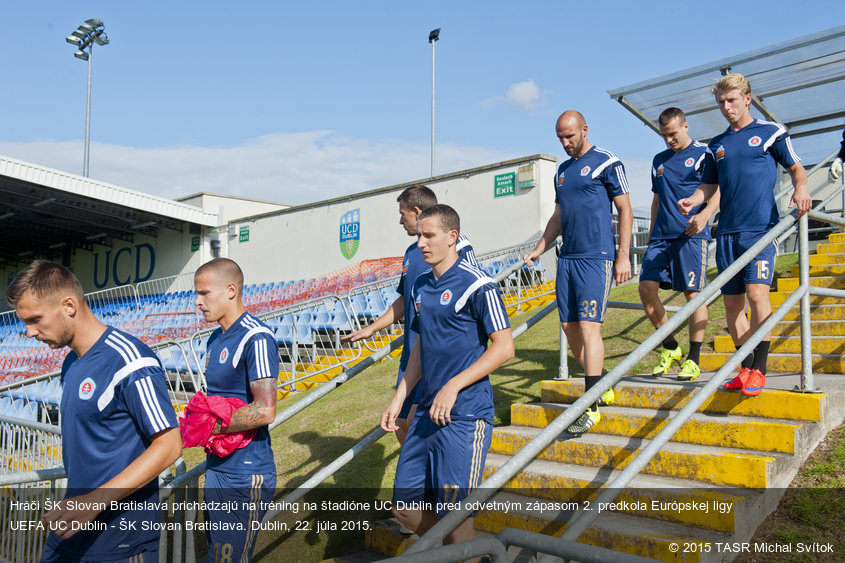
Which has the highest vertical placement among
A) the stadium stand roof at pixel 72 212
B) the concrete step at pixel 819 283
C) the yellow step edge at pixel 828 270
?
the stadium stand roof at pixel 72 212

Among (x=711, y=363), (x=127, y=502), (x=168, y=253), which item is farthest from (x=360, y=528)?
(x=168, y=253)

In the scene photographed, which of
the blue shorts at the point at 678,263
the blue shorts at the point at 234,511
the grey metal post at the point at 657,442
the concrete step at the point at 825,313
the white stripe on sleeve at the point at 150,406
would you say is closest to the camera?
the white stripe on sleeve at the point at 150,406

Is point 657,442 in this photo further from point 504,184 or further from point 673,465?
point 504,184

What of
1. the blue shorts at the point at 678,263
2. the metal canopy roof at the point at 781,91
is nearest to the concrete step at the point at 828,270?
the blue shorts at the point at 678,263

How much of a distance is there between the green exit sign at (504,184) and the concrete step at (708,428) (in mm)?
10469

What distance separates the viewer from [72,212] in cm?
2328

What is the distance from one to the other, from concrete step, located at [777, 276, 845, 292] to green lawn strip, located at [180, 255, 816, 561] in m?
0.61

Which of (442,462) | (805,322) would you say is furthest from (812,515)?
(442,462)

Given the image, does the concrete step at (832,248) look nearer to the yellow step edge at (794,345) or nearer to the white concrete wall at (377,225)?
the yellow step edge at (794,345)

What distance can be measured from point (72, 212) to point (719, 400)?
2483 centimetres

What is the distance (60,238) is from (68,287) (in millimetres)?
30694

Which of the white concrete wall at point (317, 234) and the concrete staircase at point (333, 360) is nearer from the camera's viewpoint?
the concrete staircase at point (333, 360)

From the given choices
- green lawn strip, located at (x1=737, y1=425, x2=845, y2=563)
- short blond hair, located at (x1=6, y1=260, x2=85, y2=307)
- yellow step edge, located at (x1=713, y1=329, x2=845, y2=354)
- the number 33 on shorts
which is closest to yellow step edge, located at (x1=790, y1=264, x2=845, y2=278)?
yellow step edge, located at (x1=713, y1=329, x2=845, y2=354)

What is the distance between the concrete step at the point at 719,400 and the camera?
11.6ft
